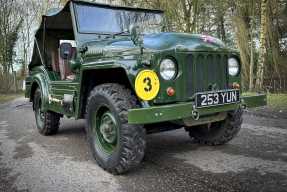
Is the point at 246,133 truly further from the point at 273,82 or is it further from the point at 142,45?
the point at 273,82

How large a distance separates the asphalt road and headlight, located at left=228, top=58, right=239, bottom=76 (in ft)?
3.55

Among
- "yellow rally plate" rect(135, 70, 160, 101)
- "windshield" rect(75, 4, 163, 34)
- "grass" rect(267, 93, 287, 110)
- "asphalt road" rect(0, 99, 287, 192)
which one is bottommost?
"asphalt road" rect(0, 99, 287, 192)

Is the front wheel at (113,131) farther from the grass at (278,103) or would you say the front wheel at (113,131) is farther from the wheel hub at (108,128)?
the grass at (278,103)

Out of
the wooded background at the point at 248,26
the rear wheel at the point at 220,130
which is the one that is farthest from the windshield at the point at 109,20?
the wooded background at the point at 248,26

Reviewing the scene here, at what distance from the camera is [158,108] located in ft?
14.1

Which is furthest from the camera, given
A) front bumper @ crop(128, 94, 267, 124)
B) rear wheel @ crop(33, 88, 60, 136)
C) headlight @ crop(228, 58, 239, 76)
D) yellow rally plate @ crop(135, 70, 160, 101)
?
rear wheel @ crop(33, 88, 60, 136)

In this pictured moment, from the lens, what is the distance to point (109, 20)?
6277 mm

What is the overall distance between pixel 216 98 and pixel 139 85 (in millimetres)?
979

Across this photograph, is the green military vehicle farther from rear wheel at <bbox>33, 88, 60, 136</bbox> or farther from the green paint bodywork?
rear wheel at <bbox>33, 88, 60, 136</bbox>

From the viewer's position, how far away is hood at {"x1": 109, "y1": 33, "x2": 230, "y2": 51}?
4656mm

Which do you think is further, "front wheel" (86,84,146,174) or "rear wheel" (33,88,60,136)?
"rear wheel" (33,88,60,136)

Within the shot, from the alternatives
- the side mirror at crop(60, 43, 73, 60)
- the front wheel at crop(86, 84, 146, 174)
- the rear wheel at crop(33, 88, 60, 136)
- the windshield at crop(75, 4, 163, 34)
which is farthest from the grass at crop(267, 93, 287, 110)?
the front wheel at crop(86, 84, 146, 174)

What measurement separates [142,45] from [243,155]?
6.52ft

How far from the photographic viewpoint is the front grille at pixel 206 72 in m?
4.77
